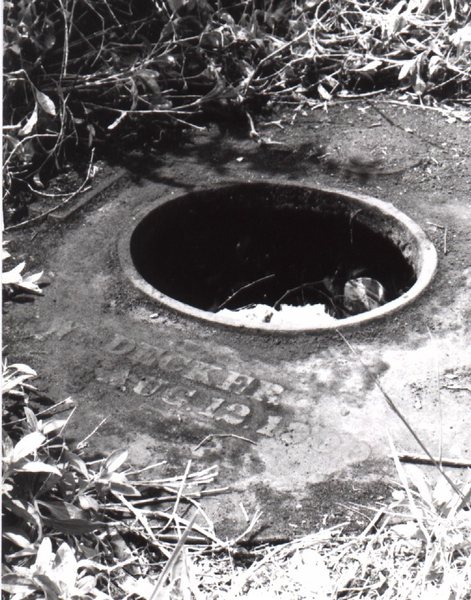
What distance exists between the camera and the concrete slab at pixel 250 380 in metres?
2.47

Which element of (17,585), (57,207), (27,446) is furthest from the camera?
(57,207)

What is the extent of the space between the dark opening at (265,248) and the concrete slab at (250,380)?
169 mm

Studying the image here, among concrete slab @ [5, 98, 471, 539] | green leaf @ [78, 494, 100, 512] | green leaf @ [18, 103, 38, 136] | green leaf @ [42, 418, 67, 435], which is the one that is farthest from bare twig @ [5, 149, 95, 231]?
green leaf @ [78, 494, 100, 512]

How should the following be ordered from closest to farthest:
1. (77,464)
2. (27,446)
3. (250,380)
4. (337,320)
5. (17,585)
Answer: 1. (17,585)
2. (27,446)
3. (77,464)
4. (250,380)
5. (337,320)

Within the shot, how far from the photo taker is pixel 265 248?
3.87 meters

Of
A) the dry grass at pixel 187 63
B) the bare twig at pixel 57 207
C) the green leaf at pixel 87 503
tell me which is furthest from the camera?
the dry grass at pixel 187 63

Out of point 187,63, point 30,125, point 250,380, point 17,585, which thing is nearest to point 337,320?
point 250,380

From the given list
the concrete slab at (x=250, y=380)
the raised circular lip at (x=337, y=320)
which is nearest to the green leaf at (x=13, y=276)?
the concrete slab at (x=250, y=380)

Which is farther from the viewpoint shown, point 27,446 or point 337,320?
point 337,320

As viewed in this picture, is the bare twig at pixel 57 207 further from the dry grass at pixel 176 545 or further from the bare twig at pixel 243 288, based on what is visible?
the dry grass at pixel 176 545

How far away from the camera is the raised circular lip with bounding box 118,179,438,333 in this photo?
2992 mm

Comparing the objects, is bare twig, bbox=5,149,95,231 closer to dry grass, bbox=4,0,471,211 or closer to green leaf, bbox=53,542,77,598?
dry grass, bbox=4,0,471,211

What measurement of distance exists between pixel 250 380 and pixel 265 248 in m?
1.16

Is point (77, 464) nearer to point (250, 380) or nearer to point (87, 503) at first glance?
point (87, 503)
